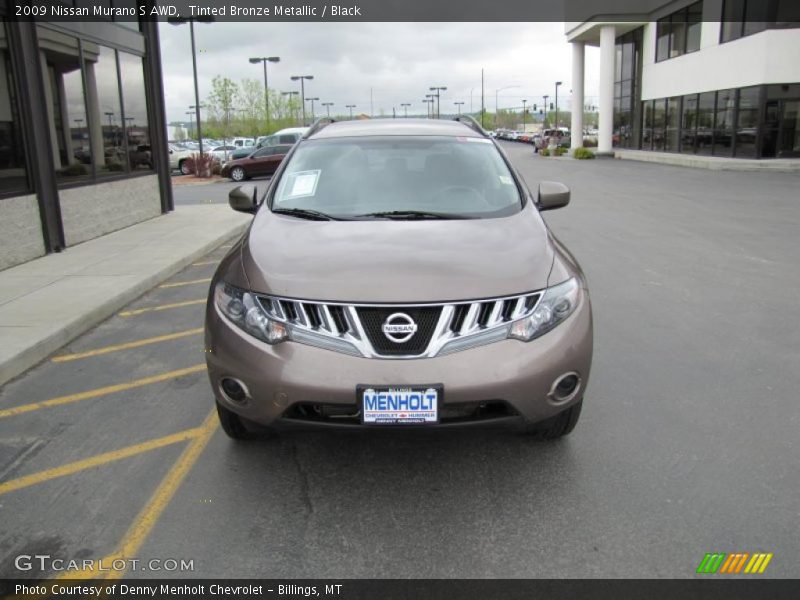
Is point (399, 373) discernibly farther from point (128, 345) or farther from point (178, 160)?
point (178, 160)

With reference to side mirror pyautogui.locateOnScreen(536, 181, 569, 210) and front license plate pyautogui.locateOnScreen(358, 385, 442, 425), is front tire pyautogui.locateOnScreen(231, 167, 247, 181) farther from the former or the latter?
front license plate pyautogui.locateOnScreen(358, 385, 442, 425)

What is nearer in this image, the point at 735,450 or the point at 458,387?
the point at 458,387

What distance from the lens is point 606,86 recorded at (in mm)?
38781

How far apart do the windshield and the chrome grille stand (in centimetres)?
111

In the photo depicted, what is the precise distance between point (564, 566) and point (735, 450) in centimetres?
149

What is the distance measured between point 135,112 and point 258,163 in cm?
1466

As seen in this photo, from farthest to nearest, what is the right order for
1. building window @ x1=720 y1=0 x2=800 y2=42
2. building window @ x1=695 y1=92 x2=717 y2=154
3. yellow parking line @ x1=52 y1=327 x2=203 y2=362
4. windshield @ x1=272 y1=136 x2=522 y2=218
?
building window @ x1=695 y1=92 x2=717 y2=154
building window @ x1=720 y1=0 x2=800 y2=42
yellow parking line @ x1=52 y1=327 x2=203 y2=362
windshield @ x1=272 y1=136 x2=522 y2=218

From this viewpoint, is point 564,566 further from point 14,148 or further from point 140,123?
point 140,123

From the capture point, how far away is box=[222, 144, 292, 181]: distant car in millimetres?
27719

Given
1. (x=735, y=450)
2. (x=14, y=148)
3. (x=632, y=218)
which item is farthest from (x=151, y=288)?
(x=632, y=218)

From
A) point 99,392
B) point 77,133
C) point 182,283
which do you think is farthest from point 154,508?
point 77,133

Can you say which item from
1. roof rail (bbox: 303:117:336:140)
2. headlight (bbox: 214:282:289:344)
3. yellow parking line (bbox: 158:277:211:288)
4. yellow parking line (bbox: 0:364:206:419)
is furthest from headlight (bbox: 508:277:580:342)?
yellow parking line (bbox: 158:277:211:288)

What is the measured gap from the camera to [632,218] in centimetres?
1296

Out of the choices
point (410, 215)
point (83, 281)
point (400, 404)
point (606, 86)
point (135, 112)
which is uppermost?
point (606, 86)
